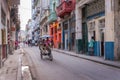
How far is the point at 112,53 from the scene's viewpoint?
22969 millimetres

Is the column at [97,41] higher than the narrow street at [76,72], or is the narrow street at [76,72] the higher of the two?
the column at [97,41]

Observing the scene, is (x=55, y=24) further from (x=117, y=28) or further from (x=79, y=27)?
(x=117, y=28)

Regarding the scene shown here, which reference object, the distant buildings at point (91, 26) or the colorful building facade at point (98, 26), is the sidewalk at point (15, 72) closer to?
the colorful building facade at point (98, 26)

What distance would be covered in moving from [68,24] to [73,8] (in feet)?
12.5

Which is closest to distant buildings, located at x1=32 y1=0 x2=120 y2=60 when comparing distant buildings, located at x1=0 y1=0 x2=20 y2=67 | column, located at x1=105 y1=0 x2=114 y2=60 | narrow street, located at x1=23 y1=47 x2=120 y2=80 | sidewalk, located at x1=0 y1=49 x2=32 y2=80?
column, located at x1=105 y1=0 x2=114 y2=60

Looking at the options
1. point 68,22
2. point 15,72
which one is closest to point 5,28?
point 15,72

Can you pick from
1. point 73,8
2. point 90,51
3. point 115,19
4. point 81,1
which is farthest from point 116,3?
point 73,8

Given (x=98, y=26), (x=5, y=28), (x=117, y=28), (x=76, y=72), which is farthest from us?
(x=98, y=26)

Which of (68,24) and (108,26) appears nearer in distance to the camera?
(108,26)

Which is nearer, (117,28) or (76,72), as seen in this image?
(76,72)

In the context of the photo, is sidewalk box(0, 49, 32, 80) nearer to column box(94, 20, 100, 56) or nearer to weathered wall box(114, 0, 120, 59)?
weathered wall box(114, 0, 120, 59)

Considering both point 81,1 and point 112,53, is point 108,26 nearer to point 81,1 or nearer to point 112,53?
point 112,53

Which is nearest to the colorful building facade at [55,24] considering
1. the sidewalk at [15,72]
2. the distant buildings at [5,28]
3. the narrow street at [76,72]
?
the distant buildings at [5,28]

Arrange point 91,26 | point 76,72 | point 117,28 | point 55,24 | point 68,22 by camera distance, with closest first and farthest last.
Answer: point 76,72 → point 117,28 → point 91,26 → point 68,22 → point 55,24
